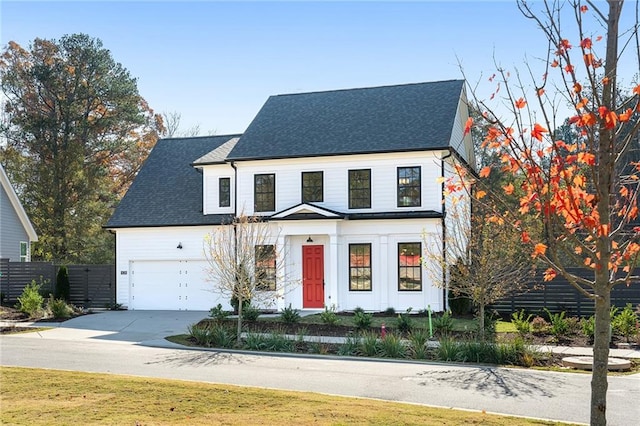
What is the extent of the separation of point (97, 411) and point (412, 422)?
13.9ft

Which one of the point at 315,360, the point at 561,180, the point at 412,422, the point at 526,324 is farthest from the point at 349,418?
the point at 526,324

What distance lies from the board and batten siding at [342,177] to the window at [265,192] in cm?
18

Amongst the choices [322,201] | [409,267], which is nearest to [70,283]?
[322,201]

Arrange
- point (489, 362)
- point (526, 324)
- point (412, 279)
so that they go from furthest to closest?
point (412, 279) < point (526, 324) < point (489, 362)

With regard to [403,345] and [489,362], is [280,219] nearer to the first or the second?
[403,345]

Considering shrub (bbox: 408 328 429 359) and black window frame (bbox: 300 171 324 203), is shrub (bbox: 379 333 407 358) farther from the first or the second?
black window frame (bbox: 300 171 324 203)

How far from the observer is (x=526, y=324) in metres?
17.8

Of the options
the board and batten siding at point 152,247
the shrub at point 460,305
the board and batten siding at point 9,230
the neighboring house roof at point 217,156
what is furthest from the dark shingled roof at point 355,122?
the board and batten siding at point 9,230

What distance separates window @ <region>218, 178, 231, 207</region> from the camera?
93.8 ft

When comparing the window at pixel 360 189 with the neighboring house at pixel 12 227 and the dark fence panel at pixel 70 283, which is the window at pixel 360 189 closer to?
the dark fence panel at pixel 70 283

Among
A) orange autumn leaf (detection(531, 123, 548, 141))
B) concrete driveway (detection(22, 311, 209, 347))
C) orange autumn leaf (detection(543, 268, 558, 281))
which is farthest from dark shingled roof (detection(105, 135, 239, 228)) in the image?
orange autumn leaf (detection(531, 123, 548, 141))

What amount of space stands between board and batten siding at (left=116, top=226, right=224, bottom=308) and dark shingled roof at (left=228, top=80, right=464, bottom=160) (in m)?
4.35

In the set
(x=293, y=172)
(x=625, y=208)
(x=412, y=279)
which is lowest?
(x=412, y=279)

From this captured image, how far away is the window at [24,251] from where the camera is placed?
113 feet
